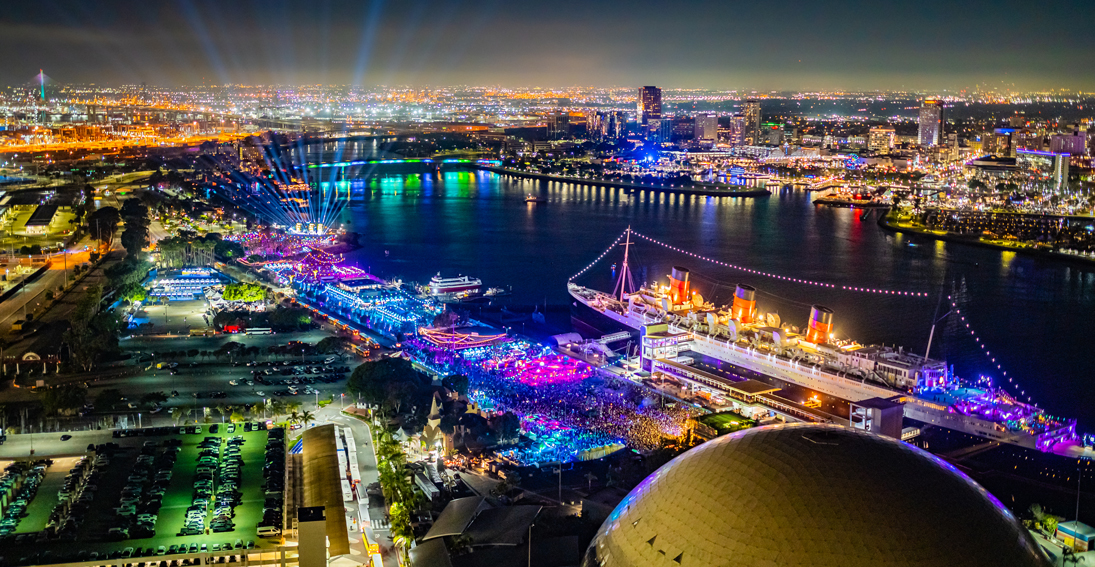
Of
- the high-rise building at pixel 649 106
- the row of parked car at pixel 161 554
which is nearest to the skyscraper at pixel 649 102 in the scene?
the high-rise building at pixel 649 106

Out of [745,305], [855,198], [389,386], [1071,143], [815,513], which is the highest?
[1071,143]

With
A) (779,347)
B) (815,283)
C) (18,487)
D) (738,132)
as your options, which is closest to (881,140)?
(738,132)

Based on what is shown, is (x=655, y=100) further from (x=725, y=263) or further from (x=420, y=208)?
(x=725, y=263)

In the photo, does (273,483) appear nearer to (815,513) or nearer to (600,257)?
(815,513)

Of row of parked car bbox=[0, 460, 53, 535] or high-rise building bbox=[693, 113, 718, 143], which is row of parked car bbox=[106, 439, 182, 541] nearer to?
row of parked car bbox=[0, 460, 53, 535]

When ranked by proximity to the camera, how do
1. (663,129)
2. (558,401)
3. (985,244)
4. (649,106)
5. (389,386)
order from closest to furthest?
(389,386), (558,401), (985,244), (663,129), (649,106)

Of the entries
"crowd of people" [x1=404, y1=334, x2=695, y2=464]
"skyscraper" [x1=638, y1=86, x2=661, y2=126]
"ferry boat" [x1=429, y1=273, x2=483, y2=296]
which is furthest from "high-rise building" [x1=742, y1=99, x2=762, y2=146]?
"crowd of people" [x1=404, y1=334, x2=695, y2=464]

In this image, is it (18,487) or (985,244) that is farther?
(985,244)

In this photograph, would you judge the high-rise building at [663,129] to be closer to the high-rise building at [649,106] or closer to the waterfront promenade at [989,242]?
the high-rise building at [649,106]
